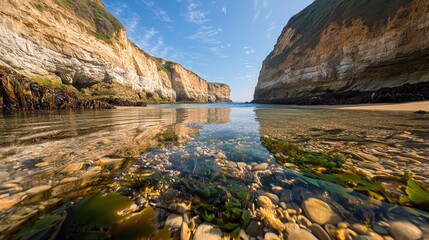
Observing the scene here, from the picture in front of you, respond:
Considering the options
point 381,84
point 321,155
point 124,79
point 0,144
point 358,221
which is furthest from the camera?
point 124,79

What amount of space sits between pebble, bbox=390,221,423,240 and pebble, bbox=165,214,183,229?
1.31 m

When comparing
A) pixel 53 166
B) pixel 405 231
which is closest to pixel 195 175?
pixel 405 231

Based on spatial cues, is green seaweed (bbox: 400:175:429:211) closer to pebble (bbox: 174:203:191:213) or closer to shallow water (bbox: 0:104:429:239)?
shallow water (bbox: 0:104:429:239)

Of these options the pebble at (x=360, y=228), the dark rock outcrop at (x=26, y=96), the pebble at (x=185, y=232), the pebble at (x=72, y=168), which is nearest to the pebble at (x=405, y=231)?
the pebble at (x=360, y=228)

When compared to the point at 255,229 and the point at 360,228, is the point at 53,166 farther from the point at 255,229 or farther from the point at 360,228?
the point at 360,228

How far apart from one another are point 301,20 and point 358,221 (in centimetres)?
4410

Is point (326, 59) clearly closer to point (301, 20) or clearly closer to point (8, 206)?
point (301, 20)

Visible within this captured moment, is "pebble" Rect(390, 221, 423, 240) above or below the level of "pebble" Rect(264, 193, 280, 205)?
above

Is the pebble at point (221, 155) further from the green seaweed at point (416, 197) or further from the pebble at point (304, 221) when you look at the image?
the green seaweed at point (416, 197)

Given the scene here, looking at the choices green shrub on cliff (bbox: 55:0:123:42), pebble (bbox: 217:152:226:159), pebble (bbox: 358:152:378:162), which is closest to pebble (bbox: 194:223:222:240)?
pebble (bbox: 217:152:226:159)

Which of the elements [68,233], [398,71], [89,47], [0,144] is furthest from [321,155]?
[89,47]

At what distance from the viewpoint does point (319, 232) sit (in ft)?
3.08

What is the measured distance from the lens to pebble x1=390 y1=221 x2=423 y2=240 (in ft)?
2.90

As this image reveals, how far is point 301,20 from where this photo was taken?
1332 inches
